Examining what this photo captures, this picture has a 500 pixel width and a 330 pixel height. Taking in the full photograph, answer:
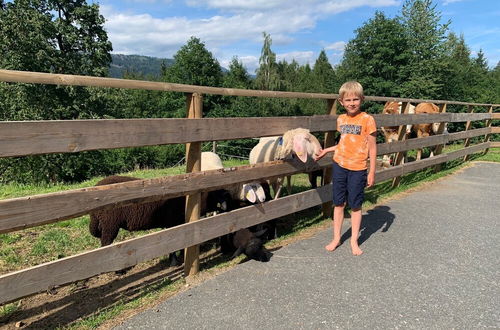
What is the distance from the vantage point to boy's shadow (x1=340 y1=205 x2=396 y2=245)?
4737 mm

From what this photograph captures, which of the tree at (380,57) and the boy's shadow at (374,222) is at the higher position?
the tree at (380,57)

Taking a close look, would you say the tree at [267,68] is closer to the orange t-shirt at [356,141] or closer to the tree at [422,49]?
the tree at [422,49]

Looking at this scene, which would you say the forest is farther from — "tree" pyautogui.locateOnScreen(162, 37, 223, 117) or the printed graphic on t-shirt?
the printed graphic on t-shirt

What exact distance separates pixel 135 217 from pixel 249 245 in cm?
A: 139

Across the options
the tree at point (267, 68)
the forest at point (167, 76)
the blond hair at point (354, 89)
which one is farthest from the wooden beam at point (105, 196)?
the tree at point (267, 68)

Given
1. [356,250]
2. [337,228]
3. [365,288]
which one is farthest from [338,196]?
[365,288]

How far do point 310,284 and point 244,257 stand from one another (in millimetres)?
998

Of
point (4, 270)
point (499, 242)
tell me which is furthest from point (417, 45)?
point (4, 270)

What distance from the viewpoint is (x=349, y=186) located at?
4.16 metres

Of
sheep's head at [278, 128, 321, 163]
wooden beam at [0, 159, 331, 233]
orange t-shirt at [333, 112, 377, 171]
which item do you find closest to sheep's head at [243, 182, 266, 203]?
wooden beam at [0, 159, 331, 233]

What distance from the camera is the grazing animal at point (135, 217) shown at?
3.90 m

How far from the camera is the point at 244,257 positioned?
412 centimetres

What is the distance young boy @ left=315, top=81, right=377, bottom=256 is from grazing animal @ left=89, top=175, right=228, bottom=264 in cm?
148

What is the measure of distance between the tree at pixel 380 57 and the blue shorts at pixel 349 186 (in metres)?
35.7
